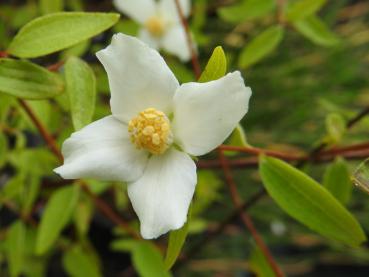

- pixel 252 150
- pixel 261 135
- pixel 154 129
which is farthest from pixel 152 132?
pixel 261 135

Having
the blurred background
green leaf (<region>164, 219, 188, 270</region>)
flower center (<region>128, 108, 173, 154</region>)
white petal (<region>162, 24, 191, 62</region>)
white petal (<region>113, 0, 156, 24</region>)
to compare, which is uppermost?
flower center (<region>128, 108, 173, 154</region>)

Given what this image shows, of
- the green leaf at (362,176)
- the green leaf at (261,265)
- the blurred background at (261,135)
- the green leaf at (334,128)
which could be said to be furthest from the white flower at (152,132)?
the blurred background at (261,135)

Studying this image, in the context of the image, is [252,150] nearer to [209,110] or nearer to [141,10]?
[209,110]

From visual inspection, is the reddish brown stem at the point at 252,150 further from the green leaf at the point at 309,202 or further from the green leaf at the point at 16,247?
the green leaf at the point at 16,247

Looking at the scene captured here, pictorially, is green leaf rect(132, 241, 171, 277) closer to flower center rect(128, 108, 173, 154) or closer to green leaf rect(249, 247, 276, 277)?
green leaf rect(249, 247, 276, 277)

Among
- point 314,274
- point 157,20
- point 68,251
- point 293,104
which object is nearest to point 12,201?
point 68,251

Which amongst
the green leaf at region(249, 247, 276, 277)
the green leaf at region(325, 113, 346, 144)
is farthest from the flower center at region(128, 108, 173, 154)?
the green leaf at region(249, 247, 276, 277)
